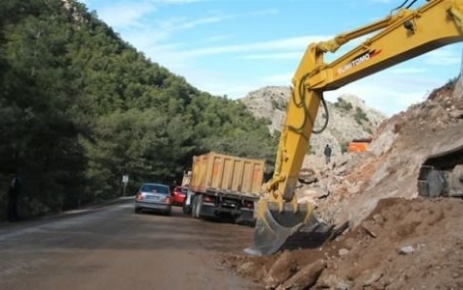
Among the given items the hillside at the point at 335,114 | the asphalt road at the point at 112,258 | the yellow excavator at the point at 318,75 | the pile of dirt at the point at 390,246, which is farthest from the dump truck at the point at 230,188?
the hillside at the point at 335,114

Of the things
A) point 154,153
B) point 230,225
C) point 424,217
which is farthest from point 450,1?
point 154,153

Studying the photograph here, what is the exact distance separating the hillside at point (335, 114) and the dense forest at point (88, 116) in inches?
578

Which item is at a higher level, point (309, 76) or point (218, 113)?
point (218, 113)

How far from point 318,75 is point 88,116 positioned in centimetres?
3269

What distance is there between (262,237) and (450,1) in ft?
22.7

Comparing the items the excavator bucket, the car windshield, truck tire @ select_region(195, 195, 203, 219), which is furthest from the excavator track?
the car windshield

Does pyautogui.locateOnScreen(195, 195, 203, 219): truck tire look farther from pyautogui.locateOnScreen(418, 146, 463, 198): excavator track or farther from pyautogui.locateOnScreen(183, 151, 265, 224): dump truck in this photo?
pyautogui.locateOnScreen(418, 146, 463, 198): excavator track

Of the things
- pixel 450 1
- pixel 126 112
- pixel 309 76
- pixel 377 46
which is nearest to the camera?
pixel 450 1

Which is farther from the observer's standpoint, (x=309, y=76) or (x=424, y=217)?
(x=309, y=76)

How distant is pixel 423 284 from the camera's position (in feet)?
30.3

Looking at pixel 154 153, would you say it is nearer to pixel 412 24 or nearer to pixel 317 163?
pixel 317 163

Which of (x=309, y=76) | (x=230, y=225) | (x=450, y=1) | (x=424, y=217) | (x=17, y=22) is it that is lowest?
(x=230, y=225)

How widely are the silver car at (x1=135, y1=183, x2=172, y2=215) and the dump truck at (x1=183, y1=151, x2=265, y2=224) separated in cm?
283

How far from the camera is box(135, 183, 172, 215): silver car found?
35031 millimetres
